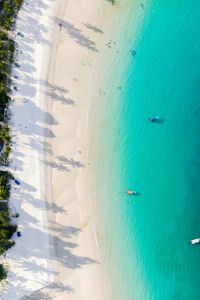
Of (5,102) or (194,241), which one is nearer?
(5,102)

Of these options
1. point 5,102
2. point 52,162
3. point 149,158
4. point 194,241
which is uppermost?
point 5,102

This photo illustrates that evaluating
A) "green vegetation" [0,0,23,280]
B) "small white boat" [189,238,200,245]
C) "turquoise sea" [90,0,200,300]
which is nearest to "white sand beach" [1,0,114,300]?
"green vegetation" [0,0,23,280]

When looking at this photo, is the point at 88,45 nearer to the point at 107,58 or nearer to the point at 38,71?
the point at 107,58

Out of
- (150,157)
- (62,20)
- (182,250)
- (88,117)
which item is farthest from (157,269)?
(62,20)

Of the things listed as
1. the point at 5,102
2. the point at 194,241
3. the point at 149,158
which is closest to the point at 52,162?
the point at 5,102

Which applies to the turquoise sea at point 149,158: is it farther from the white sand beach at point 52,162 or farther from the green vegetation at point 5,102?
the green vegetation at point 5,102

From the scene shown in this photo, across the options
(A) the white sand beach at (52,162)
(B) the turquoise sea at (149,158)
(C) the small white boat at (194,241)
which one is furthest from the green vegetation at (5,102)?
(C) the small white boat at (194,241)

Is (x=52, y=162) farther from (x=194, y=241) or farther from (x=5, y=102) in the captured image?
(x=194, y=241)
